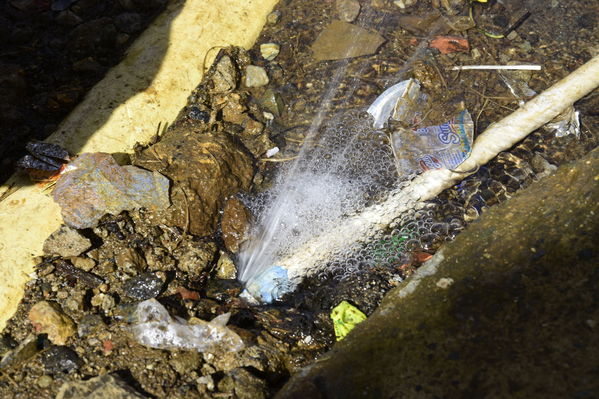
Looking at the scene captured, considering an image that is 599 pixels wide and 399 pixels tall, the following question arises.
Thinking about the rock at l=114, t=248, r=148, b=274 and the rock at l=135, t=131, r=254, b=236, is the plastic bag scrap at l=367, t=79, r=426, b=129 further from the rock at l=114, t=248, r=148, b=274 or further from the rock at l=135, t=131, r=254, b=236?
the rock at l=114, t=248, r=148, b=274

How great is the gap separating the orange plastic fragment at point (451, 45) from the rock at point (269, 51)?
1.26m

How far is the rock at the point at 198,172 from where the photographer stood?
295 cm

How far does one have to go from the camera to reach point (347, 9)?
4.33 metres

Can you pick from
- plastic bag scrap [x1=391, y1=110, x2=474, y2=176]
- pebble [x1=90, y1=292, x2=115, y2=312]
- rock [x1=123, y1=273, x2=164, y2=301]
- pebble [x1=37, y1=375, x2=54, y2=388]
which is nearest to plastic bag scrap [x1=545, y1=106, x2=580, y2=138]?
plastic bag scrap [x1=391, y1=110, x2=474, y2=176]

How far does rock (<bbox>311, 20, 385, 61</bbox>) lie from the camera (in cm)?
407

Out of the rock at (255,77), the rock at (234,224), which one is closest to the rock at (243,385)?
the rock at (234,224)

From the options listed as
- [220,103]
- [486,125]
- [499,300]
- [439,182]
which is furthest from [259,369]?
[486,125]

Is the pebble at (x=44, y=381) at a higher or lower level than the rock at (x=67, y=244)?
lower

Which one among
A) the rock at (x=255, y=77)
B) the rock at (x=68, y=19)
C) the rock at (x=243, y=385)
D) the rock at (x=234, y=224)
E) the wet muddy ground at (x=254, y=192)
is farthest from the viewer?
the rock at (x=68, y=19)

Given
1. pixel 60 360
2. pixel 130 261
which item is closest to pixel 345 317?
pixel 130 261

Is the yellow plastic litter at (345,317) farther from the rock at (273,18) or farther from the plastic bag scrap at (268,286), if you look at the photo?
the rock at (273,18)

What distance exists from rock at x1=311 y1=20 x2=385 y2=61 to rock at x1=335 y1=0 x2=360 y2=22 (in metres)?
0.08

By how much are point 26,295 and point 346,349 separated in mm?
1632

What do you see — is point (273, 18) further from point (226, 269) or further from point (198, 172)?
point (226, 269)
